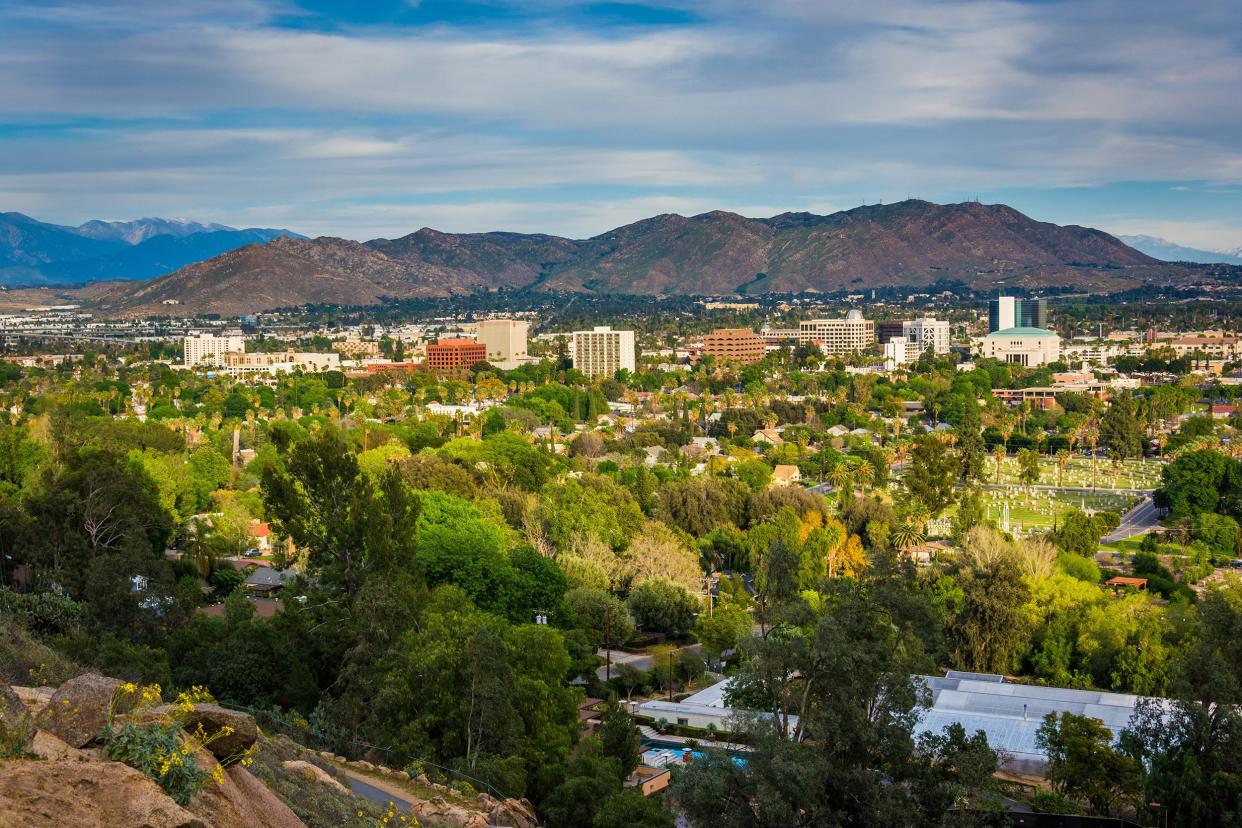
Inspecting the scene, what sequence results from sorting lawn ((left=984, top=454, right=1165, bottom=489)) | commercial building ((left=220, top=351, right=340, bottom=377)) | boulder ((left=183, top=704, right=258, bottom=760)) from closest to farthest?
boulder ((left=183, top=704, right=258, bottom=760))
lawn ((left=984, top=454, right=1165, bottom=489))
commercial building ((left=220, top=351, right=340, bottom=377))

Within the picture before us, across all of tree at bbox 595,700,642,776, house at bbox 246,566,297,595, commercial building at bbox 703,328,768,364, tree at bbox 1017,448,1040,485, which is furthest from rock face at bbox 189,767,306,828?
commercial building at bbox 703,328,768,364

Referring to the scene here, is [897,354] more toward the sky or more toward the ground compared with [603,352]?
more toward the ground

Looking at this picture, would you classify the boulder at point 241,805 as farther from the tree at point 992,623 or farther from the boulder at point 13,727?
the tree at point 992,623

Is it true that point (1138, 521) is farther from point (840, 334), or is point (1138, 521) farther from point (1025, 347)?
point (840, 334)

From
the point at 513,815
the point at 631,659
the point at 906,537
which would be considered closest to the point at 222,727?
the point at 513,815

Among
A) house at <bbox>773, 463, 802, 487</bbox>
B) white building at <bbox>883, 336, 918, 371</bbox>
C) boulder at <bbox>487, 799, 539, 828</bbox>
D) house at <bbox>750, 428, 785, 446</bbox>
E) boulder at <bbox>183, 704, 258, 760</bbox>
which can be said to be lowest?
house at <bbox>773, 463, 802, 487</bbox>

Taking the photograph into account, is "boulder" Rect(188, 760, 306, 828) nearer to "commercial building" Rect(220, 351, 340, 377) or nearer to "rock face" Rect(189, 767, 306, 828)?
"rock face" Rect(189, 767, 306, 828)

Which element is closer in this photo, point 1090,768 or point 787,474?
point 1090,768
